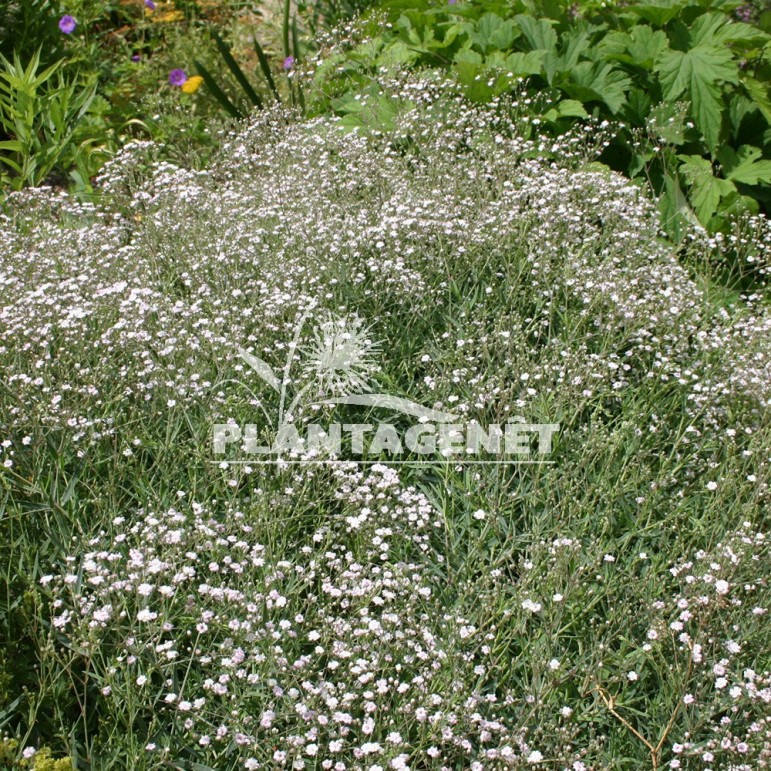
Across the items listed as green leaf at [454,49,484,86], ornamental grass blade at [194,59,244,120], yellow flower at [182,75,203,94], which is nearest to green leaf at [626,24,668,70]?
green leaf at [454,49,484,86]

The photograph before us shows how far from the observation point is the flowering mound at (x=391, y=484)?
2.49 meters

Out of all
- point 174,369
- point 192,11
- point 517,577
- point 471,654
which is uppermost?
point 192,11

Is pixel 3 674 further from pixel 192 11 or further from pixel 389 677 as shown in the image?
pixel 192 11

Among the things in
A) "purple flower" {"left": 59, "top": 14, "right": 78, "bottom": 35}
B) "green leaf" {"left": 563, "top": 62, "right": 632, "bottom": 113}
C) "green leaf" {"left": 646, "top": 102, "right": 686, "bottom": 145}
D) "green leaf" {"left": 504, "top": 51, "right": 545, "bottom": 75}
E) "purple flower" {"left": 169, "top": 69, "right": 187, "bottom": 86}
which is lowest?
"green leaf" {"left": 646, "top": 102, "right": 686, "bottom": 145}

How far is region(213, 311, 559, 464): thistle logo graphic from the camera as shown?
3254 millimetres

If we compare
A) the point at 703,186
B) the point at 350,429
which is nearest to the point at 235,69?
the point at 703,186

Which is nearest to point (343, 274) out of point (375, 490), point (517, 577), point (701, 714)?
point (375, 490)

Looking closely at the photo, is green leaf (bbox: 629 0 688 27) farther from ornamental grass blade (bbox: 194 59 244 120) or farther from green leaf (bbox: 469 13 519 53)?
ornamental grass blade (bbox: 194 59 244 120)

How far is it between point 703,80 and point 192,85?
398 cm

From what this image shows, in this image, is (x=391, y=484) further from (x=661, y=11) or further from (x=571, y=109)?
(x=661, y=11)

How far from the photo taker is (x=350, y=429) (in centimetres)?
348

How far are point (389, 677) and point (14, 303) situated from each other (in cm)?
240

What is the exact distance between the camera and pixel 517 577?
10.4ft

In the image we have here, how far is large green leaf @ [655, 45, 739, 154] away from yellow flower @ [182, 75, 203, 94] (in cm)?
369
